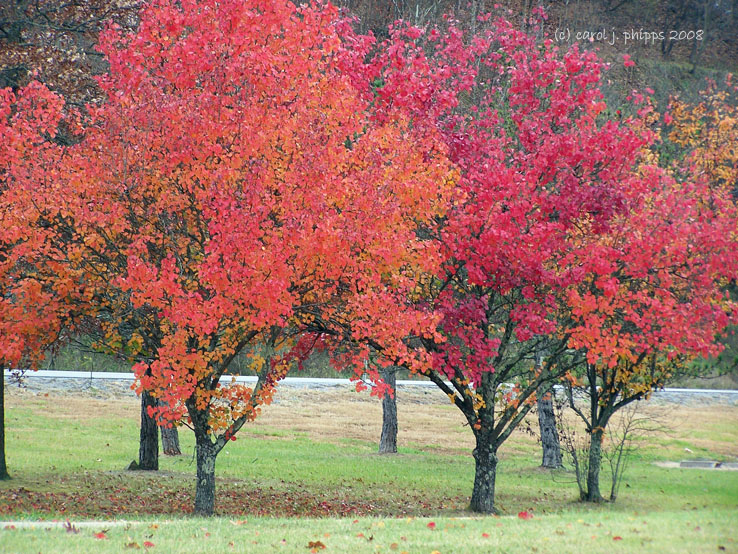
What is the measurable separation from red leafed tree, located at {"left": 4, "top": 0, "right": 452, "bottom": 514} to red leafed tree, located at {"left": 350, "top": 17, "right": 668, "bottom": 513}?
3.12 feet

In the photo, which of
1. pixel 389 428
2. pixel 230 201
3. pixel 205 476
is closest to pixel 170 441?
pixel 389 428

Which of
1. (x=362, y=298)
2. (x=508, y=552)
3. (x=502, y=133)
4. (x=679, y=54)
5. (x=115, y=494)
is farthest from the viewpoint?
(x=679, y=54)

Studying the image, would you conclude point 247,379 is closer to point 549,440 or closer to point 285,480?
point 285,480

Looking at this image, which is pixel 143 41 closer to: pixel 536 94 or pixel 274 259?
pixel 274 259

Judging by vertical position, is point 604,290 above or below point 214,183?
below

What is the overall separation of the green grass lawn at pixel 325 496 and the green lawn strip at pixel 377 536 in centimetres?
2

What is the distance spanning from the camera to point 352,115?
1312 cm

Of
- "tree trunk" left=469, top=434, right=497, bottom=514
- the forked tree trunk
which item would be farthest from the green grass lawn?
"tree trunk" left=469, top=434, right=497, bottom=514

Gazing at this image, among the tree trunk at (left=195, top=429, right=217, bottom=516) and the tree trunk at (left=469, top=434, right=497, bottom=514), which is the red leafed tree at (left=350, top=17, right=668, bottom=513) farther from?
the tree trunk at (left=195, top=429, right=217, bottom=516)

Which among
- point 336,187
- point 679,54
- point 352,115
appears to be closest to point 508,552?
point 336,187

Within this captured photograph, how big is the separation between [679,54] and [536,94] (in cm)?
5884

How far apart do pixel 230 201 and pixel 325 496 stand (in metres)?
8.03

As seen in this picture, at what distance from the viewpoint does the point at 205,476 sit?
13023mm

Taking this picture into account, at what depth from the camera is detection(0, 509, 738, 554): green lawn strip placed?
8.01 meters
